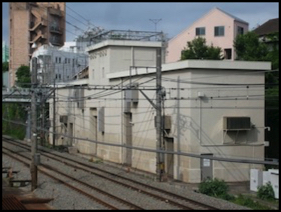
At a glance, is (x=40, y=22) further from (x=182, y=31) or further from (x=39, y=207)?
(x=182, y=31)

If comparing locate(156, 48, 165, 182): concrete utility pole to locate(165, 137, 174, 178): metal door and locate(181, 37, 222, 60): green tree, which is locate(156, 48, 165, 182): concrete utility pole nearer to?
locate(165, 137, 174, 178): metal door

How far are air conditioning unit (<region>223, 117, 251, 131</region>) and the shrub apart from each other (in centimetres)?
303

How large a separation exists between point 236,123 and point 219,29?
568 inches

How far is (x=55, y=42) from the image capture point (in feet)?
60.7

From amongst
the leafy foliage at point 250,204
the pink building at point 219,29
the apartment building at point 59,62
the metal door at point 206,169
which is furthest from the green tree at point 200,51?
the leafy foliage at point 250,204

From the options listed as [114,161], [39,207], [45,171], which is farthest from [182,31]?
[39,207]

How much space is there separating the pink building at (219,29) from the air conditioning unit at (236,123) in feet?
40.1

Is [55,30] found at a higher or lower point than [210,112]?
higher

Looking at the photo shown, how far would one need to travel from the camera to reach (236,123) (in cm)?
1628

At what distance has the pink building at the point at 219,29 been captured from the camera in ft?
94.3

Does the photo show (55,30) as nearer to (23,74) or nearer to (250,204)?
(23,74)

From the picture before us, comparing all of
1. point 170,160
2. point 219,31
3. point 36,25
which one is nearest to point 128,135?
point 170,160

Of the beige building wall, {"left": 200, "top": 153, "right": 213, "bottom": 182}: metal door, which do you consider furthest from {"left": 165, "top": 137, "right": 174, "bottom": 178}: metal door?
{"left": 200, "top": 153, "right": 213, "bottom": 182}: metal door

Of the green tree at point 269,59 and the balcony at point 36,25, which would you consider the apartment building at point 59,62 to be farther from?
the green tree at point 269,59
